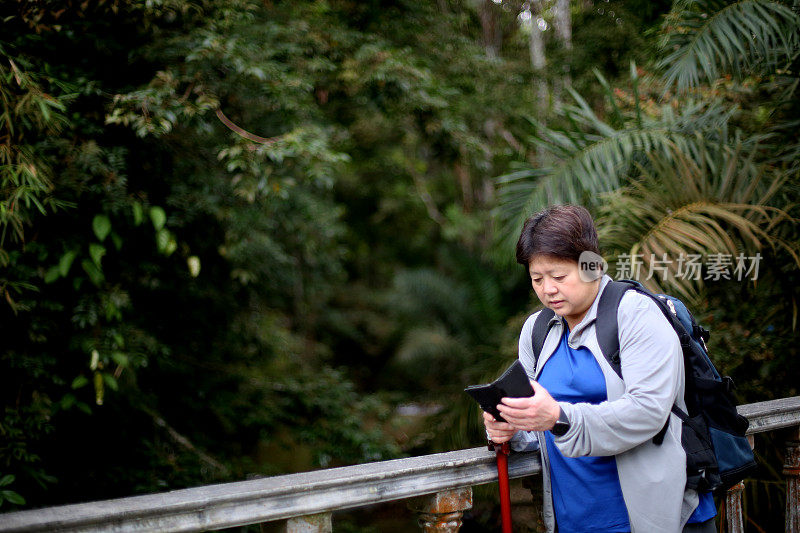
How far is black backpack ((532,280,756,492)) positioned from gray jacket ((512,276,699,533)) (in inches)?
0.9

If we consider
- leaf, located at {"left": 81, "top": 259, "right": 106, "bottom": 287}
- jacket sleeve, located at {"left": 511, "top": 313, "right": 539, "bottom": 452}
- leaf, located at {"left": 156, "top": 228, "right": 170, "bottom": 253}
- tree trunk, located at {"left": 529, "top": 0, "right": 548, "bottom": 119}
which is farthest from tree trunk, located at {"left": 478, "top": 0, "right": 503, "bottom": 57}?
jacket sleeve, located at {"left": 511, "top": 313, "right": 539, "bottom": 452}

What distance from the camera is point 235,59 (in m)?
3.47

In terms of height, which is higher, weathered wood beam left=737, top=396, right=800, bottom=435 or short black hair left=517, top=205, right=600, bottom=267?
short black hair left=517, top=205, right=600, bottom=267

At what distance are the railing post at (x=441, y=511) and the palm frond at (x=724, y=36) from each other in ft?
8.13

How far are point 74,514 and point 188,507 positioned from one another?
218 mm

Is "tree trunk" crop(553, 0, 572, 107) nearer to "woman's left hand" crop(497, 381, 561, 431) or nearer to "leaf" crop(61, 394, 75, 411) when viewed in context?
"leaf" crop(61, 394, 75, 411)

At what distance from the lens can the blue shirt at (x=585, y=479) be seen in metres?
1.59

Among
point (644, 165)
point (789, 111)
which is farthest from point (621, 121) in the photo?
point (789, 111)

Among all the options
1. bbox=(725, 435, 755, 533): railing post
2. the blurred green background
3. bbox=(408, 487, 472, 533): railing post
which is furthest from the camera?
the blurred green background

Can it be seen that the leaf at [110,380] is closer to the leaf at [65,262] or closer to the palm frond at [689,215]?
the leaf at [65,262]

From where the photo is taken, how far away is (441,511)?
5.42 feet

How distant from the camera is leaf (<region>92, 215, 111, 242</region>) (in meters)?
3.19

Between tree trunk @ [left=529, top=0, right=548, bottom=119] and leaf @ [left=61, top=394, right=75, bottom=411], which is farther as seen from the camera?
tree trunk @ [left=529, top=0, right=548, bottom=119]

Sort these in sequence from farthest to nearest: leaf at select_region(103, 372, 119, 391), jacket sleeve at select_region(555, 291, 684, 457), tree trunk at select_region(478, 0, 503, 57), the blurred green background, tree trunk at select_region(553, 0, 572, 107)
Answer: tree trunk at select_region(478, 0, 503, 57)
tree trunk at select_region(553, 0, 572, 107)
leaf at select_region(103, 372, 119, 391)
the blurred green background
jacket sleeve at select_region(555, 291, 684, 457)
